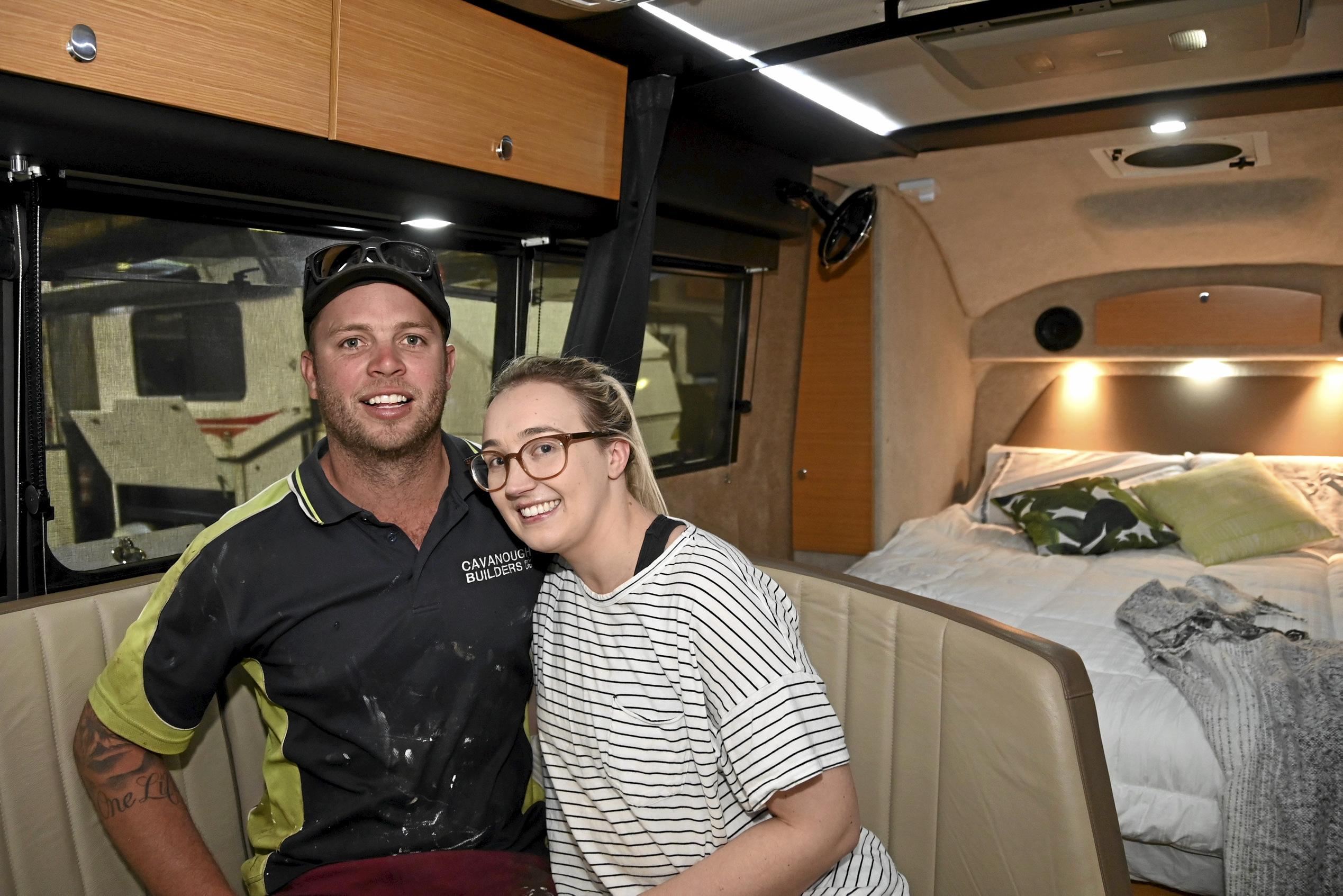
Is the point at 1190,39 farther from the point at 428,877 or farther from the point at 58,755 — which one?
the point at 58,755

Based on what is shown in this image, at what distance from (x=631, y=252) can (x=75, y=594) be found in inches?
59.7

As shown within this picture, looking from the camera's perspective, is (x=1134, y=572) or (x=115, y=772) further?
(x=1134, y=572)

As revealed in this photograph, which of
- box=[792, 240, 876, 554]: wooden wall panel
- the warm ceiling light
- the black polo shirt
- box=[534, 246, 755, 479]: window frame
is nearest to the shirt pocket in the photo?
the black polo shirt

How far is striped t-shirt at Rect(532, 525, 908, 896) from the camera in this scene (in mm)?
1236

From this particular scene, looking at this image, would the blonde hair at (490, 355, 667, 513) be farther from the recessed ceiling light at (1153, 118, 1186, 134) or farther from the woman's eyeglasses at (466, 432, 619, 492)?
the recessed ceiling light at (1153, 118, 1186, 134)

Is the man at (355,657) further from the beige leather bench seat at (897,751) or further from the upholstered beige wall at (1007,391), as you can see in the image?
the upholstered beige wall at (1007,391)

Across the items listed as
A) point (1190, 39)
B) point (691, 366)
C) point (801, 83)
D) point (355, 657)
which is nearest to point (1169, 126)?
point (1190, 39)

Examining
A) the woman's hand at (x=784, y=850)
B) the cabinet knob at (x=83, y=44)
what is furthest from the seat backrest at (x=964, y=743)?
the cabinet knob at (x=83, y=44)

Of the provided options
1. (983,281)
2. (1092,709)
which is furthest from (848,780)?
(983,281)

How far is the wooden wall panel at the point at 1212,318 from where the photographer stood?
4.53m

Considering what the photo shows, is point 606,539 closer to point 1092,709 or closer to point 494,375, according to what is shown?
point 1092,709

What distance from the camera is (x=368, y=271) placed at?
1613 millimetres

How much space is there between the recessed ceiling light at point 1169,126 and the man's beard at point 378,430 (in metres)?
2.85

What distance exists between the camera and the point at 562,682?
1479 millimetres
